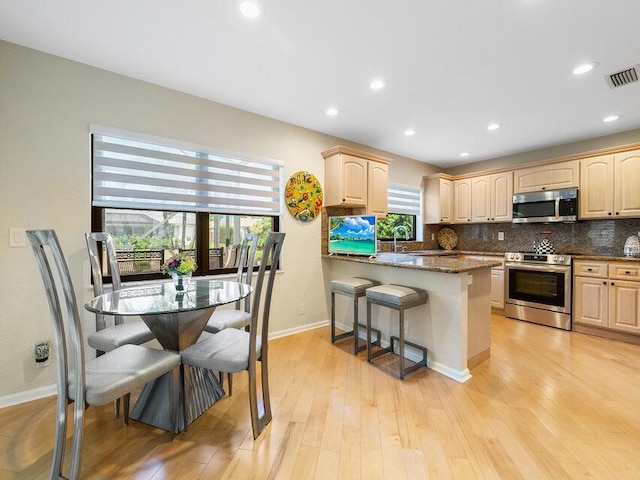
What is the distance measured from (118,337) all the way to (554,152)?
18.7ft

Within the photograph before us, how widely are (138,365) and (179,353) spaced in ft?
0.87

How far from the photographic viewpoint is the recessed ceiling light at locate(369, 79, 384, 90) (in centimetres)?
251

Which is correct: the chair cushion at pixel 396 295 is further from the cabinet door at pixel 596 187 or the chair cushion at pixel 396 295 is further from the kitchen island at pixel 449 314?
the cabinet door at pixel 596 187

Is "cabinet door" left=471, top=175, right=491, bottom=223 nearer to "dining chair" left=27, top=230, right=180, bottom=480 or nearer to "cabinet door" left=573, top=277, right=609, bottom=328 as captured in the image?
"cabinet door" left=573, top=277, right=609, bottom=328

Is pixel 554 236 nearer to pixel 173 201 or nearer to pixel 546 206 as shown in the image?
Result: pixel 546 206

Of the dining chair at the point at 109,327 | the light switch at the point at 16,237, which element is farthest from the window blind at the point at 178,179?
the light switch at the point at 16,237

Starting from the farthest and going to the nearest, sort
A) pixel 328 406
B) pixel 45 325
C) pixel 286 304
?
pixel 286 304 < pixel 45 325 < pixel 328 406

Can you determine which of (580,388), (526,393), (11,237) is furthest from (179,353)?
(580,388)

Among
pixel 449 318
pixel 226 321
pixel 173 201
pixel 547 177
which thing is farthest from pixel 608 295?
pixel 173 201

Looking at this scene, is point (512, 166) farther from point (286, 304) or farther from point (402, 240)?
point (286, 304)

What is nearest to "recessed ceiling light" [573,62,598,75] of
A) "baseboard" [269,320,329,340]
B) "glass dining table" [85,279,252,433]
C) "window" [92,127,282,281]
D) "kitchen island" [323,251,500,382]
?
"kitchen island" [323,251,500,382]

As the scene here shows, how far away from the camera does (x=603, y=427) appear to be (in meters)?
1.78

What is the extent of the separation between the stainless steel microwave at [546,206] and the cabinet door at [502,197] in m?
0.10

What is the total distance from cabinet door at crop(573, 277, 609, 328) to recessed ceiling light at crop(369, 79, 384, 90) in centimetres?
342
